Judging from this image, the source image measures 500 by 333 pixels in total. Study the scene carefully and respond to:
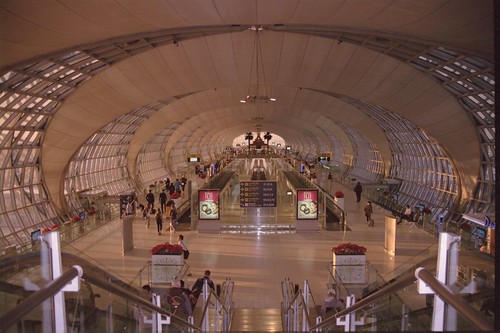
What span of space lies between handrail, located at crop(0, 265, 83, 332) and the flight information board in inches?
770

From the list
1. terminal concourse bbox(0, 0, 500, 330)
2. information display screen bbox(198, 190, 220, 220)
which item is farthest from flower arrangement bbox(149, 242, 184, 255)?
information display screen bbox(198, 190, 220, 220)

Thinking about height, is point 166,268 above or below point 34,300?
below

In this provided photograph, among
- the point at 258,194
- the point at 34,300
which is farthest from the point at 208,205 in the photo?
the point at 34,300

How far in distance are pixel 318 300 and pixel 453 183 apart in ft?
89.3

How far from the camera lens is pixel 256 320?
457 inches

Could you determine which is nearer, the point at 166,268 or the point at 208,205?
the point at 166,268

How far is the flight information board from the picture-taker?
2280cm

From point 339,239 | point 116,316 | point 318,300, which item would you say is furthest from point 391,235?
point 116,316

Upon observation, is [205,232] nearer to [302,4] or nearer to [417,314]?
[302,4]

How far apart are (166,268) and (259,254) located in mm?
4654

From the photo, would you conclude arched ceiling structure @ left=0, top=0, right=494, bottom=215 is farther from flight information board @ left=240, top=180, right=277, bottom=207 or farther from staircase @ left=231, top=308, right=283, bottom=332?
staircase @ left=231, top=308, right=283, bottom=332

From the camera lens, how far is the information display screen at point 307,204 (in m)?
22.0

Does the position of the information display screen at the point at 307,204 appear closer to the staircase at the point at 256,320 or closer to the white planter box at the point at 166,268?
the white planter box at the point at 166,268

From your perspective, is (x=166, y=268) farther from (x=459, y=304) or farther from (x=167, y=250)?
(x=459, y=304)
